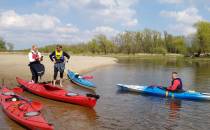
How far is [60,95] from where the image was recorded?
42.7 feet

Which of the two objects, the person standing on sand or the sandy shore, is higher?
the person standing on sand

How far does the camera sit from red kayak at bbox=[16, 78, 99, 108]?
11.8 m

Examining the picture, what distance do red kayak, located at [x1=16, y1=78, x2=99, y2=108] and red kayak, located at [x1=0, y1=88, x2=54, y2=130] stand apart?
206cm

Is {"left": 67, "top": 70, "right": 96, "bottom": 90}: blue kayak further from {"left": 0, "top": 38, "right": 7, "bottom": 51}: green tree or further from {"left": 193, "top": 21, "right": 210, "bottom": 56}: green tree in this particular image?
{"left": 0, "top": 38, "right": 7, "bottom": 51}: green tree

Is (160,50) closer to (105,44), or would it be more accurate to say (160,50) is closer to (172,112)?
(105,44)

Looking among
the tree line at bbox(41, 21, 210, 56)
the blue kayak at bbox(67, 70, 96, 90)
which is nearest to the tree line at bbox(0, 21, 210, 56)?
the tree line at bbox(41, 21, 210, 56)

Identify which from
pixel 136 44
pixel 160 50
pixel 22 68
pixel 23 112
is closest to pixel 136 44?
pixel 136 44

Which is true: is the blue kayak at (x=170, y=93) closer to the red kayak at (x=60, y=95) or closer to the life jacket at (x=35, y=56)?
the red kayak at (x=60, y=95)

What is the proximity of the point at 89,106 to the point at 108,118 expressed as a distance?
1421 mm

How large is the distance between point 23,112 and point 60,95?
3535 mm

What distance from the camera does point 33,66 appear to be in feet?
51.7

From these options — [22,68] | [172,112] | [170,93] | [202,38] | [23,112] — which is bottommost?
[172,112]

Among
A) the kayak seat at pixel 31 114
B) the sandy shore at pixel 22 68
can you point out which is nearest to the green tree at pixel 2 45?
the sandy shore at pixel 22 68

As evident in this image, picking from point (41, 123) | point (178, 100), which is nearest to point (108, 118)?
point (41, 123)
